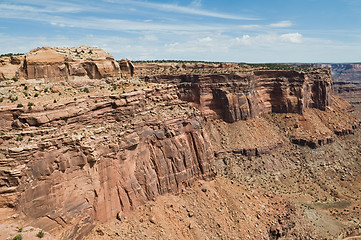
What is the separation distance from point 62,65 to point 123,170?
49.3 ft

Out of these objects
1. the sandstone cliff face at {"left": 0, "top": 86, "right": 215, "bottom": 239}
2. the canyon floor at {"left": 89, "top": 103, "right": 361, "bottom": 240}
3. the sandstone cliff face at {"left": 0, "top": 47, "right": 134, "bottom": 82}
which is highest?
the sandstone cliff face at {"left": 0, "top": 47, "right": 134, "bottom": 82}

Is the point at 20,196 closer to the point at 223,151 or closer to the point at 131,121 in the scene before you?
the point at 131,121

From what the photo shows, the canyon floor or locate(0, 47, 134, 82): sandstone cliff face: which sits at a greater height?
locate(0, 47, 134, 82): sandstone cliff face

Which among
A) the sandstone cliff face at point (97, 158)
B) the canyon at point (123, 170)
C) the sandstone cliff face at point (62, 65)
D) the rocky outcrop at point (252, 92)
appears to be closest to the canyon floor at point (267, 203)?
the canyon at point (123, 170)

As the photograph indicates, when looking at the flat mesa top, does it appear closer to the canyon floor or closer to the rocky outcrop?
the canyon floor

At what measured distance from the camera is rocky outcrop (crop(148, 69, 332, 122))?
75.7 metres

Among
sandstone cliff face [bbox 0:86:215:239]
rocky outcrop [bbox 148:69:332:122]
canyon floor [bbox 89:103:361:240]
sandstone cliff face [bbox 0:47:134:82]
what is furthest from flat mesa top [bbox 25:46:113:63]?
rocky outcrop [bbox 148:69:332:122]

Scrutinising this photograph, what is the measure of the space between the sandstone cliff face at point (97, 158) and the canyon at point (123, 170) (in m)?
0.10

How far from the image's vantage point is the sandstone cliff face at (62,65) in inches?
1215

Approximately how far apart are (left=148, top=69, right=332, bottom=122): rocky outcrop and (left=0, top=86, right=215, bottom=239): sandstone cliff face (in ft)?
114

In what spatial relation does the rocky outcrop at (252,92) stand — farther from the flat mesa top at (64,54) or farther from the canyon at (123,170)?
the flat mesa top at (64,54)

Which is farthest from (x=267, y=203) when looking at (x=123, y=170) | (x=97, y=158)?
(x=97, y=158)

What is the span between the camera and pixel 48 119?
1049 inches

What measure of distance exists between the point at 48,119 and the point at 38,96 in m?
4.61
